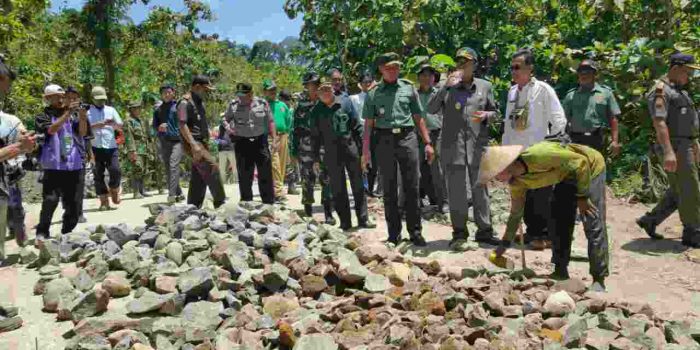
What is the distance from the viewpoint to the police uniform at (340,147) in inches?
275

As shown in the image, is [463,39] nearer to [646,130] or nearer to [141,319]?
[646,130]

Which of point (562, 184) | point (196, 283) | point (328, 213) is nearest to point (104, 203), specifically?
point (328, 213)

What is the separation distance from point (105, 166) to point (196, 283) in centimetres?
507

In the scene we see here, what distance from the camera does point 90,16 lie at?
14344mm

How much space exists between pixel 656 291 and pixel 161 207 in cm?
486

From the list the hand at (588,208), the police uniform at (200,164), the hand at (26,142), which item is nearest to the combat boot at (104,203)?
the police uniform at (200,164)

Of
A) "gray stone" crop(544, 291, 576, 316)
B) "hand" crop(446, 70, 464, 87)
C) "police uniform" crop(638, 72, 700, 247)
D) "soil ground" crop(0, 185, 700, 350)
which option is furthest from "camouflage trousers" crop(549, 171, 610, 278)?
Result: "police uniform" crop(638, 72, 700, 247)

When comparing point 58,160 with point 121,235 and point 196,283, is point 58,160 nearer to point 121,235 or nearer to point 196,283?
point 121,235

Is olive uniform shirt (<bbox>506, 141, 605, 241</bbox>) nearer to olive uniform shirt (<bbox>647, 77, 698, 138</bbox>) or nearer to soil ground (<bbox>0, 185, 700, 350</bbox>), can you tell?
soil ground (<bbox>0, 185, 700, 350</bbox>)

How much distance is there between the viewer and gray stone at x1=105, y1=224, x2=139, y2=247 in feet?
18.7

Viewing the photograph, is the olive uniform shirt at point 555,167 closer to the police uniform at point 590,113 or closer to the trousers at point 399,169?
the trousers at point 399,169

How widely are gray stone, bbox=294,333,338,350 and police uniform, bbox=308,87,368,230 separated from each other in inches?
142

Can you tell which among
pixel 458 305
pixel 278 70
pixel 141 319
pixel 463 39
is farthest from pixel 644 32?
pixel 278 70

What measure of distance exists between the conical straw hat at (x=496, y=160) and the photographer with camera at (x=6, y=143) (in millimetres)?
2954
